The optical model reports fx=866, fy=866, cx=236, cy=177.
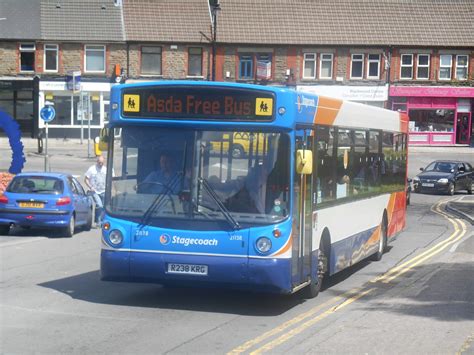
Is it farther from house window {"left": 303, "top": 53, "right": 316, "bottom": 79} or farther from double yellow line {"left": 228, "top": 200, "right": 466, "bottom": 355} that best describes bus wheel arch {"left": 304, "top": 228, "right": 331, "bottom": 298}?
house window {"left": 303, "top": 53, "right": 316, "bottom": 79}

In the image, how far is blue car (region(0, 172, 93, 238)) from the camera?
61.8 ft

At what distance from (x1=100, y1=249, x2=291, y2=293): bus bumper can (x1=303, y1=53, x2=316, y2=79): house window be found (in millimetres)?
45491

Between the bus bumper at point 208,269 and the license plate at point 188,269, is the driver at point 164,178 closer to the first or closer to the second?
the bus bumper at point 208,269

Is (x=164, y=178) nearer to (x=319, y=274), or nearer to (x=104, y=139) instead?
(x=104, y=139)

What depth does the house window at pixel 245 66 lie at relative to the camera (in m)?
54.7

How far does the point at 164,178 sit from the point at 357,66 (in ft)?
151

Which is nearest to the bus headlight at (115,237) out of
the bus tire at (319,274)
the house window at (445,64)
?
the bus tire at (319,274)

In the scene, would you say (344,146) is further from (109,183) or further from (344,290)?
(109,183)

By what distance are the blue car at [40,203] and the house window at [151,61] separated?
35.1 meters

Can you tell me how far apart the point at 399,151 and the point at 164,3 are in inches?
1505

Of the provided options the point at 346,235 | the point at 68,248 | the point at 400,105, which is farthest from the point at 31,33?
the point at 346,235

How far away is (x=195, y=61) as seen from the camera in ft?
180

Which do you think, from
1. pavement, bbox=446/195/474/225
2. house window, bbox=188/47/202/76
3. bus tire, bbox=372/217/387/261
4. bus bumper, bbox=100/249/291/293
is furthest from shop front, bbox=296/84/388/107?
bus bumper, bbox=100/249/291/293

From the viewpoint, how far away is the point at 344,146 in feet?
43.3
